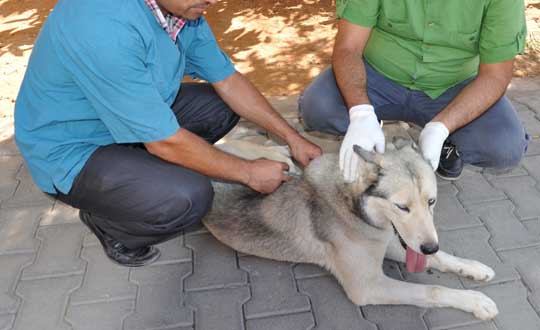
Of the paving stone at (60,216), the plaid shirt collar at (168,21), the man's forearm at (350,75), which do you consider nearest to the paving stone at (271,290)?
the man's forearm at (350,75)

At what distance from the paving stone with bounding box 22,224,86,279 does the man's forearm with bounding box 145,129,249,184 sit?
1.19 meters

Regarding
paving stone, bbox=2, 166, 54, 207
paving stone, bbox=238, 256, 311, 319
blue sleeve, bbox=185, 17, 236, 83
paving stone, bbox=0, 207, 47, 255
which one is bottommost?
paving stone, bbox=238, 256, 311, 319

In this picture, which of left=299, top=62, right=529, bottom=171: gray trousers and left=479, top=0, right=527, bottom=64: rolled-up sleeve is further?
left=299, top=62, right=529, bottom=171: gray trousers

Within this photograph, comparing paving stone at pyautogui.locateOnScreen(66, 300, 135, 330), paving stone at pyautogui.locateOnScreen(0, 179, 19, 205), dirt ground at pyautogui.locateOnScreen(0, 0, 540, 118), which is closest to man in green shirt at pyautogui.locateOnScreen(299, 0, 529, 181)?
paving stone at pyautogui.locateOnScreen(66, 300, 135, 330)

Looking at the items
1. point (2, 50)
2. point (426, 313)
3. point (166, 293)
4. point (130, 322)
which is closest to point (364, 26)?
point (426, 313)

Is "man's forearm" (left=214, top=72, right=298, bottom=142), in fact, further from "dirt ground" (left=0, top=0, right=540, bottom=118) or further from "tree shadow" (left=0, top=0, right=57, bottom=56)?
"tree shadow" (left=0, top=0, right=57, bottom=56)

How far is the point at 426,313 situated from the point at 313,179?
107cm

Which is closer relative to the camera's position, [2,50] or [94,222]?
[94,222]

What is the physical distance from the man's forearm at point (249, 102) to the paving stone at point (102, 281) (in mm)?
1388

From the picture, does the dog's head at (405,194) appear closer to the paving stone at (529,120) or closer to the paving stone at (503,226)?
the paving stone at (503,226)

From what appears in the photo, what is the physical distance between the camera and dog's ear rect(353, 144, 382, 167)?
277 centimetres

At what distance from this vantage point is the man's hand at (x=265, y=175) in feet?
9.98

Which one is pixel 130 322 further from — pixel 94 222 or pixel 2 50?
pixel 2 50

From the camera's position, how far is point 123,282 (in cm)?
334
